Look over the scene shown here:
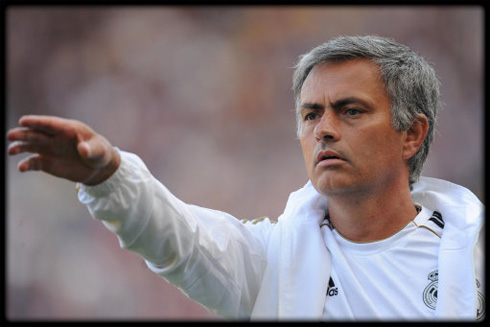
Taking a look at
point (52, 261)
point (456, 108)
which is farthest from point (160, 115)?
point (456, 108)

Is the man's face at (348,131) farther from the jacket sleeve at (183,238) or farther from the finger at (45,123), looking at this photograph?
the finger at (45,123)

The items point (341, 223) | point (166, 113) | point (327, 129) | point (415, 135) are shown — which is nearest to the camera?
point (327, 129)

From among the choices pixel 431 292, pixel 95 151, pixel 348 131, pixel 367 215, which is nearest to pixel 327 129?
pixel 348 131

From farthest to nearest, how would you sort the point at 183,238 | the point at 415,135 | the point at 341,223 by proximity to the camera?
the point at 415,135, the point at 341,223, the point at 183,238

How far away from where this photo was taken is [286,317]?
1751 mm

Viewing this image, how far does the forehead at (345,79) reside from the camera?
6.45 ft

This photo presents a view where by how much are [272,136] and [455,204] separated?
14.0ft

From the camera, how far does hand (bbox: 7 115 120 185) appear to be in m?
1.33

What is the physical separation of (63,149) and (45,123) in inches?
3.6

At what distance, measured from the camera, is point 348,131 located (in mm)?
1910

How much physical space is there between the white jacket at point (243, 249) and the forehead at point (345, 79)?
382 mm

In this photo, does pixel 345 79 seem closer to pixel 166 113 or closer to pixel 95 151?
pixel 95 151

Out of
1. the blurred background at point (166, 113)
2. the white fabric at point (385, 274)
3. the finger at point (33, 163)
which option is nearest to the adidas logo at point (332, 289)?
the white fabric at point (385, 274)

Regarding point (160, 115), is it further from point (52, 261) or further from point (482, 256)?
point (482, 256)
